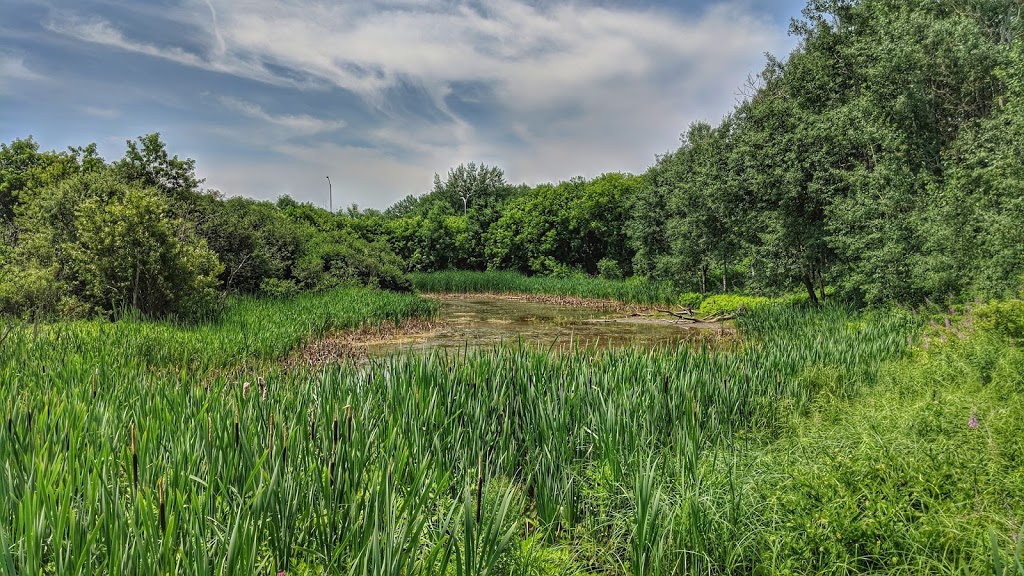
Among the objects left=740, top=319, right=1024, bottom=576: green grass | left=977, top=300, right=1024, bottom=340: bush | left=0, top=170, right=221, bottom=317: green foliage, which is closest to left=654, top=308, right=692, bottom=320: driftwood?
left=977, top=300, right=1024, bottom=340: bush

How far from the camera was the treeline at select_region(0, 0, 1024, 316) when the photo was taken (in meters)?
9.65

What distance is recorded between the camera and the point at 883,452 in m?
3.08

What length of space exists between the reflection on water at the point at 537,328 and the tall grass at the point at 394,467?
220 inches

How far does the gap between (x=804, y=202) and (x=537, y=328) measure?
8.61 meters

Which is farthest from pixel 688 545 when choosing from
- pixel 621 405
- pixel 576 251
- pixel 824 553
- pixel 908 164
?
pixel 576 251

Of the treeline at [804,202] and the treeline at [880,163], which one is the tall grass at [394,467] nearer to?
the treeline at [804,202]

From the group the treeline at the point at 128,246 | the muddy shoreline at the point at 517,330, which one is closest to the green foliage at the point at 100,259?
the treeline at the point at 128,246

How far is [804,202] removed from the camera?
1438 cm

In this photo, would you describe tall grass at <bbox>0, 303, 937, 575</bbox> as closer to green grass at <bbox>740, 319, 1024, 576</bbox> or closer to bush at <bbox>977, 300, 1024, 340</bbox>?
green grass at <bbox>740, 319, 1024, 576</bbox>

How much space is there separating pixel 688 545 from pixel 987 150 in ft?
39.2

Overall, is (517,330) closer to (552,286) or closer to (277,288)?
(277,288)

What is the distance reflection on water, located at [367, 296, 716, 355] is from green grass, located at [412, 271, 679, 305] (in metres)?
2.57

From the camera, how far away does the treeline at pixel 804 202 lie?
380 inches

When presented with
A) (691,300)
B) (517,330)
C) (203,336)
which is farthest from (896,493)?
(691,300)
